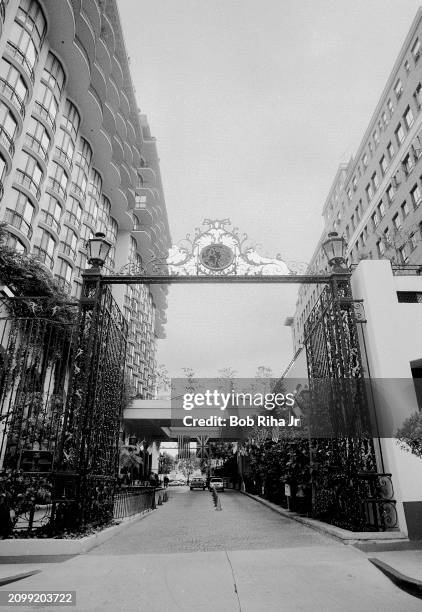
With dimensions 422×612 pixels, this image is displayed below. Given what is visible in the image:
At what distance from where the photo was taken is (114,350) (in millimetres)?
9602

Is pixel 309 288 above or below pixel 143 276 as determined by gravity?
above

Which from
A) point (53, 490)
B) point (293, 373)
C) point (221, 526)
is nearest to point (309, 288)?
point (293, 373)

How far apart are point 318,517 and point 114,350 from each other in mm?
6013

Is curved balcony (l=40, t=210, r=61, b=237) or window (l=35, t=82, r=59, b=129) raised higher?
window (l=35, t=82, r=59, b=129)

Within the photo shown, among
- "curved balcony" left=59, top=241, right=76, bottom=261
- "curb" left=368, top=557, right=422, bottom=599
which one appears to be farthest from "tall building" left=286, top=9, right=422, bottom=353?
"curved balcony" left=59, top=241, right=76, bottom=261

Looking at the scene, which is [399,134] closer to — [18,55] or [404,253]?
[404,253]

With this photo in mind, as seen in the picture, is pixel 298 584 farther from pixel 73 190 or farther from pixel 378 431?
pixel 73 190

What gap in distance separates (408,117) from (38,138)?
2793 cm

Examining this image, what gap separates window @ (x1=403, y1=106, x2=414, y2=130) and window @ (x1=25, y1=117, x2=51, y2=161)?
27.6 metres

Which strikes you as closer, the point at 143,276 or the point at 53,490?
the point at 53,490

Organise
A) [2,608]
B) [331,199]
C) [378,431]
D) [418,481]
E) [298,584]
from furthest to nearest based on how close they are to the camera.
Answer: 1. [331,199]
2. [378,431]
3. [418,481]
4. [298,584]
5. [2,608]

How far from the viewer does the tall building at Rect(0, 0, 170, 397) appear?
27141 millimetres

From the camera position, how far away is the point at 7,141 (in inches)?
997

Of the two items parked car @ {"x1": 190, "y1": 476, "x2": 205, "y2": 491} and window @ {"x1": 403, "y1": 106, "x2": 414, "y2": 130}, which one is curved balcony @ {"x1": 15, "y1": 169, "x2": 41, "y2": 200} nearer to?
window @ {"x1": 403, "y1": 106, "x2": 414, "y2": 130}
